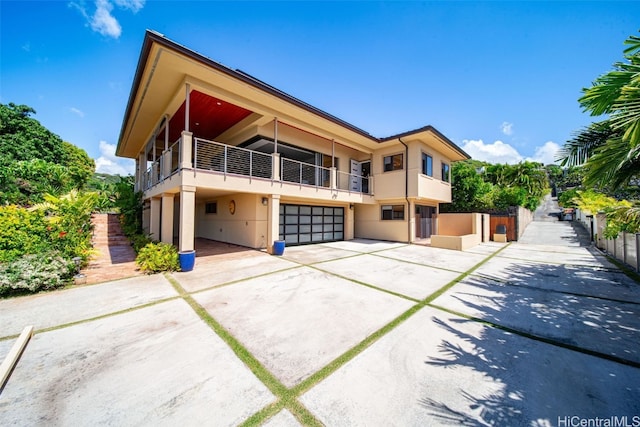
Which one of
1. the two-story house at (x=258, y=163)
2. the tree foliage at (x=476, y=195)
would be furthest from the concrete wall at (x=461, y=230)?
the tree foliage at (x=476, y=195)

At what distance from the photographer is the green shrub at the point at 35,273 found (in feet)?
17.5

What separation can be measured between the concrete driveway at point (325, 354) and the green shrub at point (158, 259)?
1.10m

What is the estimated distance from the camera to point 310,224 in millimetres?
14695

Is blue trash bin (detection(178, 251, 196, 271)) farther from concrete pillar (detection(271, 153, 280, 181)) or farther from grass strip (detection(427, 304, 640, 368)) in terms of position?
grass strip (detection(427, 304, 640, 368))

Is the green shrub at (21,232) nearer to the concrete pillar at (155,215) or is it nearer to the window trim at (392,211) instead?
the concrete pillar at (155,215)

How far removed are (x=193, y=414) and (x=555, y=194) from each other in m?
93.6

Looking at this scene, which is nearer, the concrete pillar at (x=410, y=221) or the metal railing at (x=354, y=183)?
the concrete pillar at (x=410, y=221)

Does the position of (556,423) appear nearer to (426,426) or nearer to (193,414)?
(426,426)

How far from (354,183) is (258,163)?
23.8 ft

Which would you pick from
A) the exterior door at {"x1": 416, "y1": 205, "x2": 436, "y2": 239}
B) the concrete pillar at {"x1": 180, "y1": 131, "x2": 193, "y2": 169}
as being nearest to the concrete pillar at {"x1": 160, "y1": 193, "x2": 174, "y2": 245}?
Result: the concrete pillar at {"x1": 180, "y1": 131, "x2": 193, "y2": 169}

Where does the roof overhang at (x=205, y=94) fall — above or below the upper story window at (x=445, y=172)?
above

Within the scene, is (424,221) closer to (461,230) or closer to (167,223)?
(461,230)

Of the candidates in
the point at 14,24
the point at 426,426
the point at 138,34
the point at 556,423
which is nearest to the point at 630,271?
the point at 556,423

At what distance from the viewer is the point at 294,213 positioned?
45.6 ft
